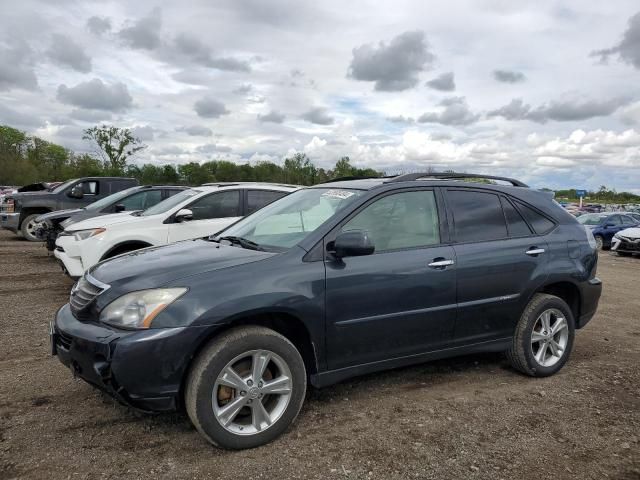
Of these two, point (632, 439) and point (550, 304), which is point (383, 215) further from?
point (632, 439)

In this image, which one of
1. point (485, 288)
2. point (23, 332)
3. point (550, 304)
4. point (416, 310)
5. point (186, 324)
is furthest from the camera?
point (23, 332)

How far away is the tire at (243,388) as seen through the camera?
9.91 ft

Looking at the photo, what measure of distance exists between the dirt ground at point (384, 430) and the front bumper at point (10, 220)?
35.2 feet

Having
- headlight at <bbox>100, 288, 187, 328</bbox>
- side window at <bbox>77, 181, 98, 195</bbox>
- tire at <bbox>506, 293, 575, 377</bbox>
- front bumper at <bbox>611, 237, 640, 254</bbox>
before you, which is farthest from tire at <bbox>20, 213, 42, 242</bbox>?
front bumper at <bbox>611, 237, 640, 254</bbox>

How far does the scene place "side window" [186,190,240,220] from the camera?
755cm

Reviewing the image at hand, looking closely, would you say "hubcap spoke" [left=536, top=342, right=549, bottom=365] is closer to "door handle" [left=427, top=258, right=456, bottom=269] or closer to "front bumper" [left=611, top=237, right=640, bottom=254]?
"door handle" [left=427, top=258, right=456, bottom=269]

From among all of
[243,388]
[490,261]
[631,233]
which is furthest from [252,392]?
[631,233]

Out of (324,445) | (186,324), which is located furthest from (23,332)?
(324,445)

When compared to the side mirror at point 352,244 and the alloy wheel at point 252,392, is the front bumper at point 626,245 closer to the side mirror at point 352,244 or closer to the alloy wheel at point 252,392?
the side mirror at point 352,244

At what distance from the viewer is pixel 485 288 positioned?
410cm

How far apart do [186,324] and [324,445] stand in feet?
3.76

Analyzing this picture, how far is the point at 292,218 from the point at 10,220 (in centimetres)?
1308

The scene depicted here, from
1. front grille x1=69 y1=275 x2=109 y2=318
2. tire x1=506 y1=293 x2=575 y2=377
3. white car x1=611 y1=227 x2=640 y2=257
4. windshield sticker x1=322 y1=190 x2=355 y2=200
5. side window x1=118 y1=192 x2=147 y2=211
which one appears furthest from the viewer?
white car x1=611 y1=227 x2=640 y2=257

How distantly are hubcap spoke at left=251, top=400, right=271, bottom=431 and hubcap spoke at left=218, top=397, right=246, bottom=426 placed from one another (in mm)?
85
